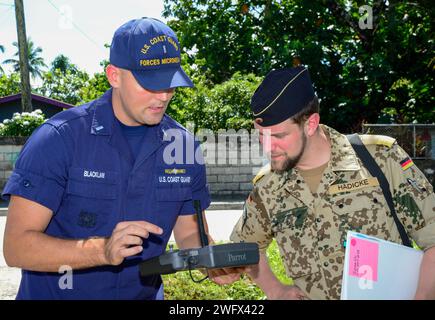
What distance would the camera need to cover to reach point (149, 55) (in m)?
2.41

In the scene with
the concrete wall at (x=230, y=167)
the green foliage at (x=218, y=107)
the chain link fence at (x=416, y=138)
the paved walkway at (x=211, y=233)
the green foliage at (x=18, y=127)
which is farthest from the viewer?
the green foliage at (x=18, y=127)

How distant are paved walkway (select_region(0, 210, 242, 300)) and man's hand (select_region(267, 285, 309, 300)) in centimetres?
373

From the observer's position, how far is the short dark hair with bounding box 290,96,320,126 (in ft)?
8.48

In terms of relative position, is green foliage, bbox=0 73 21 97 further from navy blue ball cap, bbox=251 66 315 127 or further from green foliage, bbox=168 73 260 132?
navy blue ball cap, bbox=251 66 315 127

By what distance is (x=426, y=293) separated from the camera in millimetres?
2283

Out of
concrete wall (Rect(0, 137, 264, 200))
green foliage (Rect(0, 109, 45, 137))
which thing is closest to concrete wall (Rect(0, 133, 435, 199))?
concrete wall (Rect(0, 137, 264, 200))

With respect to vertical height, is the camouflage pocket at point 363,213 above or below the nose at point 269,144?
below

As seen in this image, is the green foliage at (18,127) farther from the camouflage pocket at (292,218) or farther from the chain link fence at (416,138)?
the camouflage pocket at (292,218)

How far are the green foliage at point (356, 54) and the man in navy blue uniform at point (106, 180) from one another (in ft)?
51.5

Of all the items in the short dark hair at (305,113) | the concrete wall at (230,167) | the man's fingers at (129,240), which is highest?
the concrete wall at (230,167)

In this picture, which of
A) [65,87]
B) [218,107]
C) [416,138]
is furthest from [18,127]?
[65,87]

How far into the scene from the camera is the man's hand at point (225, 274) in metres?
2.44

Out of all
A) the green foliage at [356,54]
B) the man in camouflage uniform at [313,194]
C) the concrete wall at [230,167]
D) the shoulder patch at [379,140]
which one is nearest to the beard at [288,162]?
the man in camouflage uniform at [313,194]
